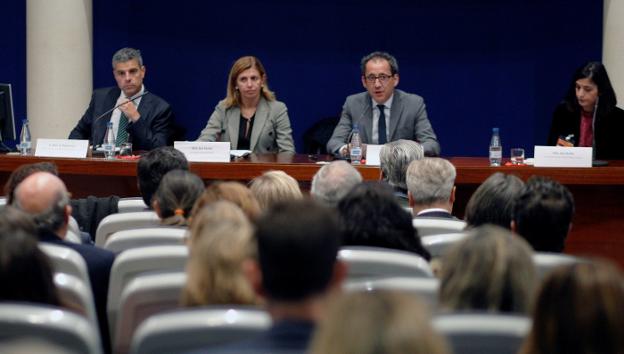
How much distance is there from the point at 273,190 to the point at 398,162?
1.13m

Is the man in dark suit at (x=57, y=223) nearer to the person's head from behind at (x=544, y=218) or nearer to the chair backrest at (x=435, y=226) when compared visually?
the chair backrest at (x=435, y=226)

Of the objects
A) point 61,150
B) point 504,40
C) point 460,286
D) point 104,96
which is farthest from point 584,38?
point 460,286

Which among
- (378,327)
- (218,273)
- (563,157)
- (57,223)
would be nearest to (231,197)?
(57,223)

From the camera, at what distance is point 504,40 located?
8.52 m

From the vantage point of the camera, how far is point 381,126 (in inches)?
260

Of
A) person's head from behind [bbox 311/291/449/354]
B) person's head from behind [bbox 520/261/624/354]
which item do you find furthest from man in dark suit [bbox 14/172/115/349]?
person's head from behind [bbox 311/291/449/354]

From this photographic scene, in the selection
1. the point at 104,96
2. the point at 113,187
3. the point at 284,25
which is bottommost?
the point at 113,187

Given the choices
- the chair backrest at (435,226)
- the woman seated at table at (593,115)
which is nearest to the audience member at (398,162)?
the chair backrest at (435,226)

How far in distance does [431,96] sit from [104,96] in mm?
2926

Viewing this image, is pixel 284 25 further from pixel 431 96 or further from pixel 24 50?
pixel 24 50

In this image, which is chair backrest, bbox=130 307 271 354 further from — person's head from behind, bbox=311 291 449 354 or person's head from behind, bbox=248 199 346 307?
person's head from behind, bbox=311 291 449 354

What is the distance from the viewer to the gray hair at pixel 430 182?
420 cm

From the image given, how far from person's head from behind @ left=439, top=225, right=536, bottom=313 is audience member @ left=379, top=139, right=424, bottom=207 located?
2.41 meters

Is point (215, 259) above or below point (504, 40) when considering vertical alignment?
below
